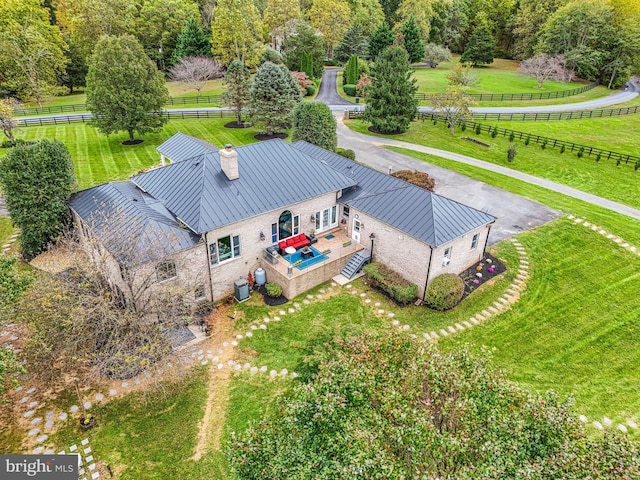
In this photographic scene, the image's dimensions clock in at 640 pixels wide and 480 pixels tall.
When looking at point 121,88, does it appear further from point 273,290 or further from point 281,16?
point 281,16

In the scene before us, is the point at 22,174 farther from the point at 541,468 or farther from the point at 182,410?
the point at 541,468

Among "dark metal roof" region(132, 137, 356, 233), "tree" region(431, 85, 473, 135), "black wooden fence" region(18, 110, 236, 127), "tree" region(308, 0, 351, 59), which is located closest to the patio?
"dark metal roof" region(132, 137, 356, 233)

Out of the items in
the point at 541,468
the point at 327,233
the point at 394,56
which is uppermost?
the point at 394,56

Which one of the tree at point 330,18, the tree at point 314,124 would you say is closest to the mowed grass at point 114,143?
the tree at point 314,124

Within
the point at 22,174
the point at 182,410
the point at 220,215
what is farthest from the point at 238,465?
the point at 22,174

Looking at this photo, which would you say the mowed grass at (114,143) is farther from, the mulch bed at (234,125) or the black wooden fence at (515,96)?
the black wooden fence at (515,96)

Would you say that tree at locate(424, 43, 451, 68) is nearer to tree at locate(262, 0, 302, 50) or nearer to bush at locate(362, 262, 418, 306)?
tree at locate(262, 0, 302, 50)

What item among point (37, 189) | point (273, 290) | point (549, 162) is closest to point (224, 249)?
point (273, 290)

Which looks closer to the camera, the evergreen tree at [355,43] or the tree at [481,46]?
the evergreen tree at [355,43]
